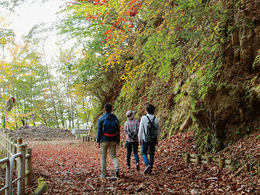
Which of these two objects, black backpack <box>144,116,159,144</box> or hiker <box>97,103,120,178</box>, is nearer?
hiker <box>97,103,120,178</box>

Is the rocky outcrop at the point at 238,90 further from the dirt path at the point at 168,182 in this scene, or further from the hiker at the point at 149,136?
the hiker at the point at 149,136

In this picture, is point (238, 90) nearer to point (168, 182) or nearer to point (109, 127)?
point (168, 182)

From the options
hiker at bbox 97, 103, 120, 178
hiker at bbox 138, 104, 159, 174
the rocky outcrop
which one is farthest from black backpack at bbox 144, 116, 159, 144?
the rocky outcrop

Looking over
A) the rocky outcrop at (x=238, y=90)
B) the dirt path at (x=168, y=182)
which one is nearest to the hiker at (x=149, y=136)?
the dirt path at (x=168, y=182)

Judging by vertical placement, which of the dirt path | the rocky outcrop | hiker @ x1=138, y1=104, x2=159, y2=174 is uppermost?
the rocky outcrop

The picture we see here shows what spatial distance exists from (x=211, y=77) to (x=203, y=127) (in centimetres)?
167

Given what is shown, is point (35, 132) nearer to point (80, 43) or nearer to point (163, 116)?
point (80, 43)

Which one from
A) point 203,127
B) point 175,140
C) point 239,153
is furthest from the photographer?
point 175,140

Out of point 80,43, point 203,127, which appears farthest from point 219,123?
point 80,43

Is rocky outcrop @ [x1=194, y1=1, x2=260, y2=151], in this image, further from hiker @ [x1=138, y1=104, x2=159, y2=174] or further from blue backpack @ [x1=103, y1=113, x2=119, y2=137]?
blue backpack @ [x1=103, y1=113, x2=119, y2=137]

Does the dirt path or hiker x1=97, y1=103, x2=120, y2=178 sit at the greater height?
hiker x1=97, y1=103, x2=120, y2=178

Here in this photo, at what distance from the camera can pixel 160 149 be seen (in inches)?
363

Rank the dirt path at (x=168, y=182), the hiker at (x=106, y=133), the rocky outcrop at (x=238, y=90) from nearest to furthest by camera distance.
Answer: the dirt path at (x=168, y=182)
the hiker at (x=106, y=133)
the rocky outcrop at (x=238, y=90)

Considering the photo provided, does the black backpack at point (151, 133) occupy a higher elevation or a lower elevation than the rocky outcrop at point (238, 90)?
lower
